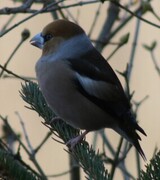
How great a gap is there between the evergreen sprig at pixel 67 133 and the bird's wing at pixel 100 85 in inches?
6.6

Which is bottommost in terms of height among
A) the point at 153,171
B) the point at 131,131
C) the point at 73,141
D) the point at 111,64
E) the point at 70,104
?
the point at 153,171

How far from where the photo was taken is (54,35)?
287 centimetres

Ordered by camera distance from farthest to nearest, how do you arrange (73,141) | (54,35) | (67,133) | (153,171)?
(54,35) < (67,133) < (73,141) < (153,171)

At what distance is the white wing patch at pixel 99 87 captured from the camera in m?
2.61

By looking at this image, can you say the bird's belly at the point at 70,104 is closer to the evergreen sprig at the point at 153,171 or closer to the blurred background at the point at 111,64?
the evergreen sprig at the point at 153,171

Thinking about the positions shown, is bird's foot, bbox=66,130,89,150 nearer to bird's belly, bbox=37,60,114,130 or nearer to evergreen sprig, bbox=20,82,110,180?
evergreen sprig, bbox=20,82,110,180

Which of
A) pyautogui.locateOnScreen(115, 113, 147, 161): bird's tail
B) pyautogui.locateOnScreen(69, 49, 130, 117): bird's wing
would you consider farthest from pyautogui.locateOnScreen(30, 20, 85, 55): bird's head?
pyautogui.locateOnScreen(115, 113, 147, 161): bird's tail

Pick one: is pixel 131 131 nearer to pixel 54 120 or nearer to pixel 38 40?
pixel 54 120

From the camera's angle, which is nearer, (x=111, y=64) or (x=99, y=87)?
(x=99, y=87)

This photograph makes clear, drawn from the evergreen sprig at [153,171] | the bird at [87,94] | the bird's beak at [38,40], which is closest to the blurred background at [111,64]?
the bird's beak at [38,40]

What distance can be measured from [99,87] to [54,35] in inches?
15.8

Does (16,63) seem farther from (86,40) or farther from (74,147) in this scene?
(74,147)

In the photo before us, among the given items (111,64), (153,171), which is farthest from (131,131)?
(111,64)

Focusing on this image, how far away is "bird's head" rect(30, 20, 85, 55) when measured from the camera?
2.82 meters
